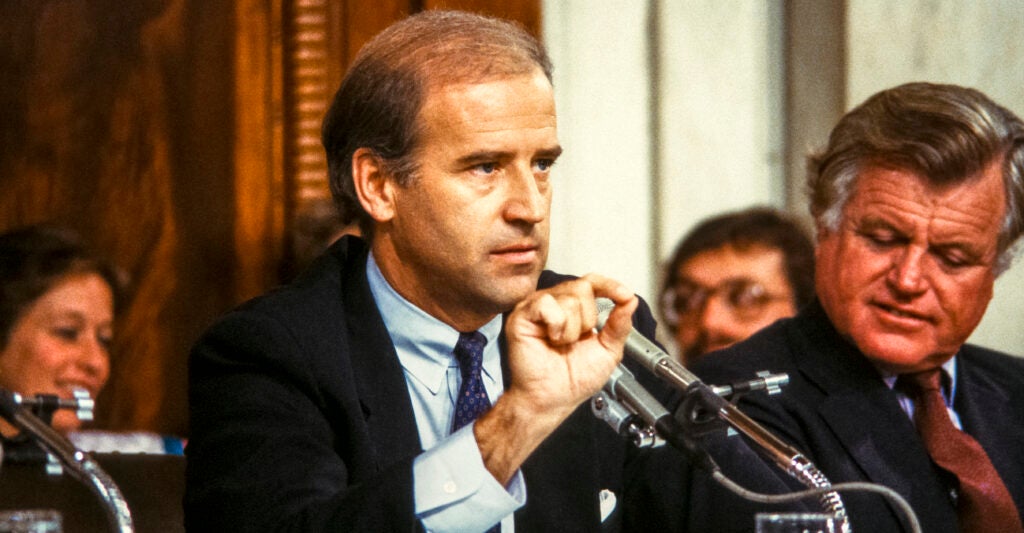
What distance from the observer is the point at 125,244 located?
327 centimetres

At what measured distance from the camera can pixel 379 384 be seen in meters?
2.12

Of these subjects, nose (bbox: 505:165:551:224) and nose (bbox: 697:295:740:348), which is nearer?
nose (bbox: 505:165:551:224)

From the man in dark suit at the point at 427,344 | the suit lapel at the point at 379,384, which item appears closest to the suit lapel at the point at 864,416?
the man in dark suit at the point at 427,344

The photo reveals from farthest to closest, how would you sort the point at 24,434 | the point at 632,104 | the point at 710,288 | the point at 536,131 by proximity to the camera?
the point at 632,104 < the point at 710,288 < the point at 536,131 < the point at 24,434

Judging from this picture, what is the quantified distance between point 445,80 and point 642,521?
761 mm

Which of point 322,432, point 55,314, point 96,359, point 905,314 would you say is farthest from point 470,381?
point 55,314

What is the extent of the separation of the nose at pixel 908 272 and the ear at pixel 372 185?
3.21ft

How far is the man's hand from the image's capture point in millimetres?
1799

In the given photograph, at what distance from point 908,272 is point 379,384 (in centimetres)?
106

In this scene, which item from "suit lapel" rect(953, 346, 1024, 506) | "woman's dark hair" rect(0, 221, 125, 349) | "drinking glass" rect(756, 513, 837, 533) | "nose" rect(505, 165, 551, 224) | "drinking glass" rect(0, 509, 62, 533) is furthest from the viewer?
"woman's dark hair" rect(0, 221, 125, 349)

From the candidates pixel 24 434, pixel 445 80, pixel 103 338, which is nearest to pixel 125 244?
pixel 103 338

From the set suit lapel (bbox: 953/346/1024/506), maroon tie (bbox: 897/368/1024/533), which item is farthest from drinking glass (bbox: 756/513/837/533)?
suit lapel (bbox: 953/346/1024/506)

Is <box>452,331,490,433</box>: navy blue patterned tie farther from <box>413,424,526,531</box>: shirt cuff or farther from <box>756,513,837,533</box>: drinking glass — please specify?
<box>756,513,837,533</box>: drinking glass

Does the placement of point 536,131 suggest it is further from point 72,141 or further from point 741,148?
point 741,148
